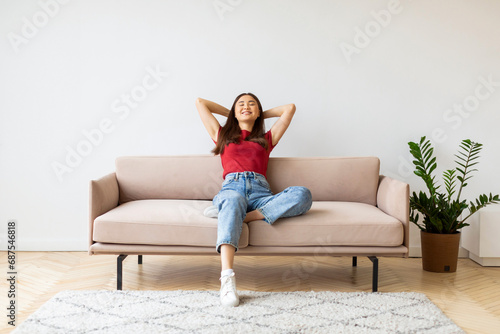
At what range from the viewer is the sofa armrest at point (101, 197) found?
271 centimetres

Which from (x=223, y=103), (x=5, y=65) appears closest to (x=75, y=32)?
(x=5, y=65)

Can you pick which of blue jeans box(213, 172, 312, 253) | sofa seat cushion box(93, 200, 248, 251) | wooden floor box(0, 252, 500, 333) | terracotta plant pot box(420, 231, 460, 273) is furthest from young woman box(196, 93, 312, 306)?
terracotta plant pot box(420, 231, 460, 273)

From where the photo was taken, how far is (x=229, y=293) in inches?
94.0

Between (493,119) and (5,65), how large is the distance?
12.3ft

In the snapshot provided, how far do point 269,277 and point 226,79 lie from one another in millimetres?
1538

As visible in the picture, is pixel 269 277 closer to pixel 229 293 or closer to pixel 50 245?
pixel 229 293

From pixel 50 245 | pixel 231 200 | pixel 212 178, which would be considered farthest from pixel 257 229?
pixel 50 245

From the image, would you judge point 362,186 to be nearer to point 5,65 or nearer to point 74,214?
point 74,214

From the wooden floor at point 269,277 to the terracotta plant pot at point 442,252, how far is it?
7cm

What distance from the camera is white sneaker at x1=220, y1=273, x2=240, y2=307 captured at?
2.38m

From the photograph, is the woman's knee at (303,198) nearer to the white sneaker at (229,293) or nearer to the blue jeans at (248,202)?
the blue jeans at (248,202)

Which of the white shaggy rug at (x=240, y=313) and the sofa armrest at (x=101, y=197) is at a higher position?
the sofa armrest at (x=101, y=197)

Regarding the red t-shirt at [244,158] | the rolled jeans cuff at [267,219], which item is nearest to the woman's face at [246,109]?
the red t-shirt at [244,158]

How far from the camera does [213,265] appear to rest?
11.1 feet
